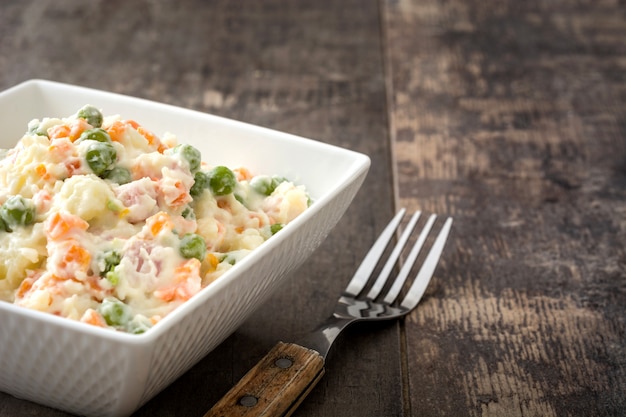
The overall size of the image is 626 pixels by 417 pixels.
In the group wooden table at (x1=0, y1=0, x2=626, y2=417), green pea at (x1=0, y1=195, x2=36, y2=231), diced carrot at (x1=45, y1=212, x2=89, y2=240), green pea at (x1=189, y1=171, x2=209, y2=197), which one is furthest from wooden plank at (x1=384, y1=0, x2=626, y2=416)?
green pea at (x1=0, y1=195, x2=36, y2=231)

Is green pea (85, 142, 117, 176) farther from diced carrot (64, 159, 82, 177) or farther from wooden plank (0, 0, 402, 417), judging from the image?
wooden plank (0, 0, 402, 417)

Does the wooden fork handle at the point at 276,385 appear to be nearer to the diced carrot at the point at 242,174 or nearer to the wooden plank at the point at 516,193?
the wooden plank at the point at 516,193

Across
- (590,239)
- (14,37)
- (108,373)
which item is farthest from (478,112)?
(108,373)

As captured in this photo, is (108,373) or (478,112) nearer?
(108,373)

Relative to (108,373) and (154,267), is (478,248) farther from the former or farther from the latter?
(108,373)

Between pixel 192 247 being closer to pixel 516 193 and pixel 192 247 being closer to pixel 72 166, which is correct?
pixel 72 166

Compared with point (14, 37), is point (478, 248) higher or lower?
lower

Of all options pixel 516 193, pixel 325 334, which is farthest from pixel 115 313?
pixel 516 193

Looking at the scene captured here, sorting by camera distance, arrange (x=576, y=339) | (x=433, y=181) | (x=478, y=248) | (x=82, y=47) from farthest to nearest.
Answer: (x=82, y=47), (x=433, y=181), (x=478, y=248), (x=576, y=339)

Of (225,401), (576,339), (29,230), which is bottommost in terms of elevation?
(576,339)
